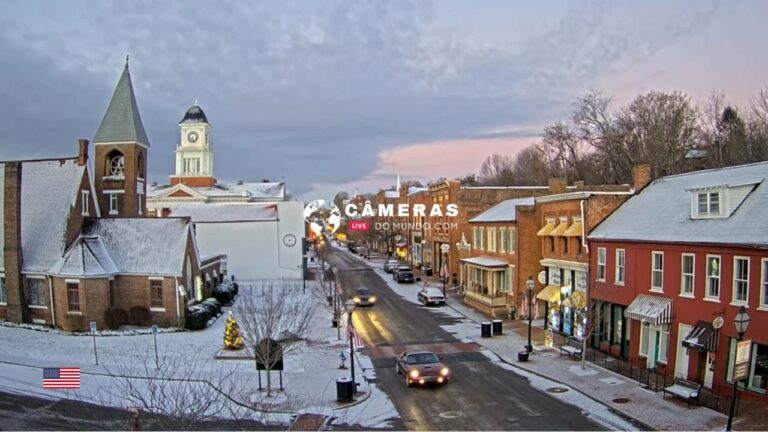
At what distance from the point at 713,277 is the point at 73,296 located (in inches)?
1341

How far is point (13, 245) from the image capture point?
38281mm

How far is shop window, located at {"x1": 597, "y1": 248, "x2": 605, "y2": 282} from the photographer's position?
3097 centimetres

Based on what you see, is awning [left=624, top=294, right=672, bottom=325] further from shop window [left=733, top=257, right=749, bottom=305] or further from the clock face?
the clock face

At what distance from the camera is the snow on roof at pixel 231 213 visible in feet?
208

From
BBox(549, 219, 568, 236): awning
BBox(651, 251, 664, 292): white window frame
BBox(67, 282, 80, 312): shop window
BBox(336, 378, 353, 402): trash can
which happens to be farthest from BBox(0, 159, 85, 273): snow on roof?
BBox(651, 251, 664, 292): white window frame

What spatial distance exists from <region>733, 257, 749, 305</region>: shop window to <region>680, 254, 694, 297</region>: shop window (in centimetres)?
228

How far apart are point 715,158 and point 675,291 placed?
50021 millimetres

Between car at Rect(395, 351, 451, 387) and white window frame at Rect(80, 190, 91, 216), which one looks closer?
car at Rect(395, 351, 451, 387)

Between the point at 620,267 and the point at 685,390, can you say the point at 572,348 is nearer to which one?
the point at 620,267

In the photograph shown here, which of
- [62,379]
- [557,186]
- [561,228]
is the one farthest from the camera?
[557,186]

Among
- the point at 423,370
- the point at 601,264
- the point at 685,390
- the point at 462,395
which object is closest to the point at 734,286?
the point at 685,390

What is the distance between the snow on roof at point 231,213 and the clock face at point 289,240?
236 centimetres

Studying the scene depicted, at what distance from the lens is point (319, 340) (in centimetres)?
3528

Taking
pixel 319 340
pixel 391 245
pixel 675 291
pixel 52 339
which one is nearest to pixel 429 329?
pixel 319 340
